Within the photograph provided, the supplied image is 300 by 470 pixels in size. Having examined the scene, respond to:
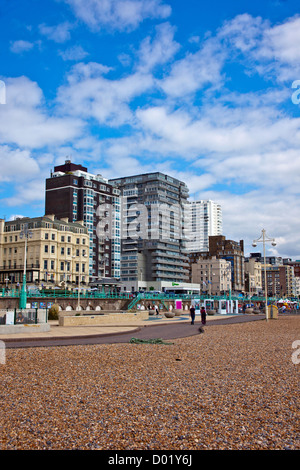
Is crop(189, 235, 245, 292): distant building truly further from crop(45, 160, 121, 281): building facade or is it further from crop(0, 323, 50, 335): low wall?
crop(0, 323, 50, 335): low wall

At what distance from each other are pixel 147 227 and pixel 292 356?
12208 centimetres

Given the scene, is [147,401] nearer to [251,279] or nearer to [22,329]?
[22,329]

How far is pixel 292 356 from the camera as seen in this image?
17203 millimetres

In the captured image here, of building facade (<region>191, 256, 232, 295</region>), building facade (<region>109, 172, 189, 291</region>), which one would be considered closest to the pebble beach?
building facade (<region>109, 172, 189, 291</region>)

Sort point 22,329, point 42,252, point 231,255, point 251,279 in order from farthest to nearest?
point 251,279 < point 231,255 < point 42,252 < point 22,329

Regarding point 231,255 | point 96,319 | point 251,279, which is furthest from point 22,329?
point 251,279

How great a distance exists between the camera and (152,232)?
452 feet

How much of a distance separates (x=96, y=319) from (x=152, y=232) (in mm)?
103061

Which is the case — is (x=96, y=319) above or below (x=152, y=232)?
below

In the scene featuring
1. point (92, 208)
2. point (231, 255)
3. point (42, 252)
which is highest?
point (92, 208)

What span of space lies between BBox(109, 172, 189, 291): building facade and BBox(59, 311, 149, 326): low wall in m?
87.0

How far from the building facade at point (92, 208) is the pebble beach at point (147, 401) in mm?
100206

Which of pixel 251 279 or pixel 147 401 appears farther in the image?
pixel 251 279
